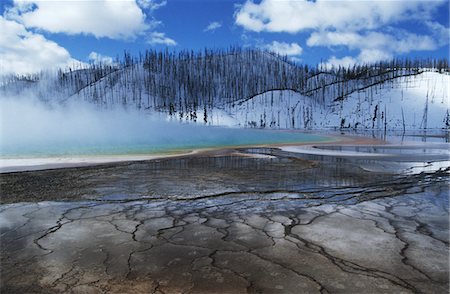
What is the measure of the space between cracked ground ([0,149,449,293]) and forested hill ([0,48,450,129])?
280 ft

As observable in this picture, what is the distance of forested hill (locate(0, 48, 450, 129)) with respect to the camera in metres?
100

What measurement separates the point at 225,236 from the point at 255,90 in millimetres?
151974

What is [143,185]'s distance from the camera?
10883mm

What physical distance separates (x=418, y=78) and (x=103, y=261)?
441 feet

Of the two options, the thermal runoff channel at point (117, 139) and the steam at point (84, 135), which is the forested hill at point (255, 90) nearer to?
the steam at point (84, 135)

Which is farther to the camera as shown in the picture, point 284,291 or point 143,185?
point 143,185

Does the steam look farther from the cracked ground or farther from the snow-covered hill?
the snow-covered hill

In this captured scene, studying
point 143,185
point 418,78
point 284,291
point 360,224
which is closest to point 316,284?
point 284,291

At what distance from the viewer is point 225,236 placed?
5.94m

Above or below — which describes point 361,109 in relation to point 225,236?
above

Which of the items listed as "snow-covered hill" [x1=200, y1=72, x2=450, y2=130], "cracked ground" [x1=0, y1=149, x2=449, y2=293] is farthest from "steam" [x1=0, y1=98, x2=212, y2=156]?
"snow-covered hill" [x1=200, y1=72, x2=450, y2=130]

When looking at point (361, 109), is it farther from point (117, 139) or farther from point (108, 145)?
point (108, 145)

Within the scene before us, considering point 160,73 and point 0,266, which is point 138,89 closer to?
point 160,73

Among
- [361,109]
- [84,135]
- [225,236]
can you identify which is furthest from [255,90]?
[225,236]
